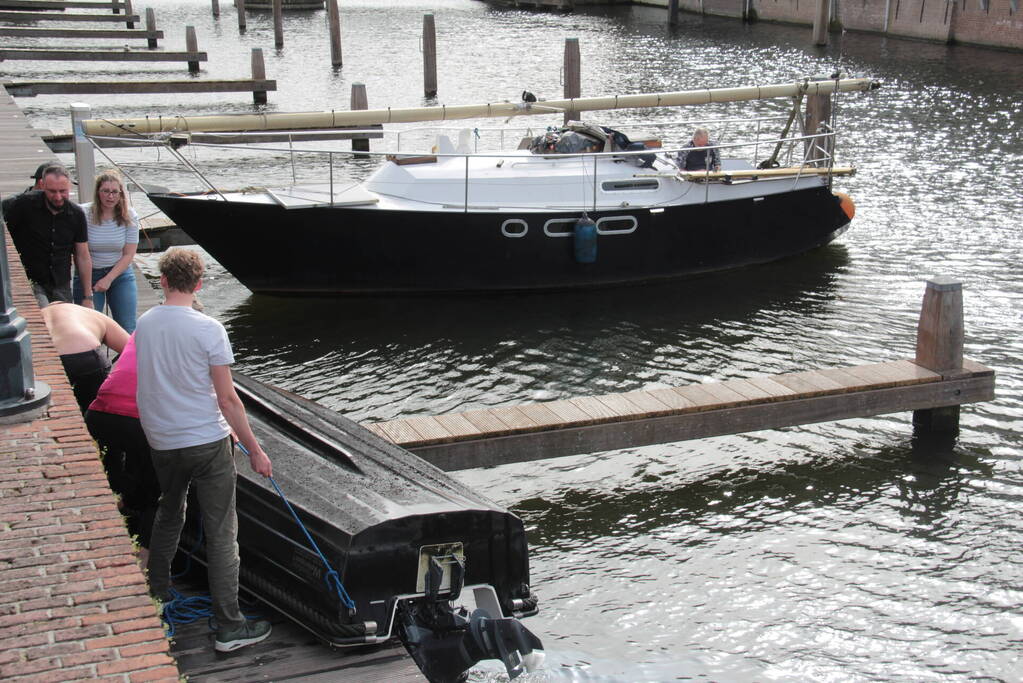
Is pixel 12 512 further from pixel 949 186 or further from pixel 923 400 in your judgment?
pixel 949 186

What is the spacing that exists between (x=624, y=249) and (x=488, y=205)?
2.07 m

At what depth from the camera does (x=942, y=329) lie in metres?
10.4

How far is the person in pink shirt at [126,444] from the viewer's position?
599 centimetres

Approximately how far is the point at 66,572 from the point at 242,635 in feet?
3.30

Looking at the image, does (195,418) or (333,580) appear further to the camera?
(333,580)

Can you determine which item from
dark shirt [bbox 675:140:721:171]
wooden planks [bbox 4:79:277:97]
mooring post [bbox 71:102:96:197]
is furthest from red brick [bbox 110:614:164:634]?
wooden planks [bbox 4:79:277:97]

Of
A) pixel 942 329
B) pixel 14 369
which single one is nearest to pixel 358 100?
pixel 942 329

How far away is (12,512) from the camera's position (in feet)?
17.3

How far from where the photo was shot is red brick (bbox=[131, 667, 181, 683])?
13.7 ft

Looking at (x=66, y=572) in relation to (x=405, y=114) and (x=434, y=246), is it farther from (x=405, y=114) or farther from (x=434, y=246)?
(x=405, y=114)

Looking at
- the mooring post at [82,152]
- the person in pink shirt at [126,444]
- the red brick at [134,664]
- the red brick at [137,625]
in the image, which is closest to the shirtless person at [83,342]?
the person in pink shirt at [126,444]

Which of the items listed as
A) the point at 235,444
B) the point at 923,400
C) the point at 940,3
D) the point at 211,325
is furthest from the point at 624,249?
the point at 940,3

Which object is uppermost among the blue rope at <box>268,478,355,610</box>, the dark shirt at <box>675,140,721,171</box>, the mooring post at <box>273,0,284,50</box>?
the mooring post at <box>273,0,284,50</box>

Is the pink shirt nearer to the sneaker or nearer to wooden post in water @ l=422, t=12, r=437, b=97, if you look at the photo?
the sneaker
